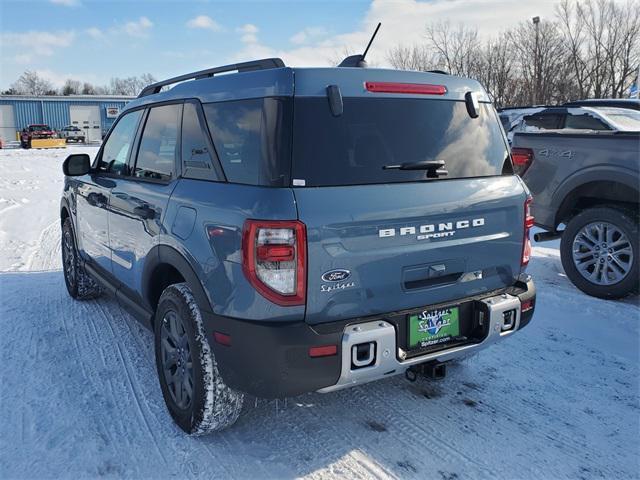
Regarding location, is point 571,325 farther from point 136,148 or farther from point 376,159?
point 136,148

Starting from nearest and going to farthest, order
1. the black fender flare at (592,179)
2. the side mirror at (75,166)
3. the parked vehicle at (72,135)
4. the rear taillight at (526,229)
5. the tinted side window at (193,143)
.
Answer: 1. the tinted side window at (193,143)
2. the rear taillight at (526,229)
3. the side mirror at (75,166)
4. the black fender flare at (592,179)
5. the parked vehicle at (72,135)

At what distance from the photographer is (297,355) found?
2395mm

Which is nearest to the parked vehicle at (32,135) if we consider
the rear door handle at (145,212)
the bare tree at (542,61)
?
the bare tree at (542,61)

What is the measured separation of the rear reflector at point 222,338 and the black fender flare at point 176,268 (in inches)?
4.9

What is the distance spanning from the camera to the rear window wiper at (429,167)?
2678 millimetres

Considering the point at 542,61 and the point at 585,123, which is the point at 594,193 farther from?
the point at 542,61

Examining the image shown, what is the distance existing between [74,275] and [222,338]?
10.6 feet

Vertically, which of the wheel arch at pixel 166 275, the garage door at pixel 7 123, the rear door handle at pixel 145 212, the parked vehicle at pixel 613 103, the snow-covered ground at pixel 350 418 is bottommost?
the snow-covered ground at pixel 350 418

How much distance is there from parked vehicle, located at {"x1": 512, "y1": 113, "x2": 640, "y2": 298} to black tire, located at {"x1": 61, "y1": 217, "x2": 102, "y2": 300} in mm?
4783

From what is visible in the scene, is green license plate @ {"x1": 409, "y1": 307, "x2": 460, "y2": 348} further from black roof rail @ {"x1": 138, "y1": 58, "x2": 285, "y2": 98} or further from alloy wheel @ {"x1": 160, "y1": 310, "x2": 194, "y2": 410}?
black roof rail @ {"x1": 138, "y1": 58, "x2": 285, "y2": 98}

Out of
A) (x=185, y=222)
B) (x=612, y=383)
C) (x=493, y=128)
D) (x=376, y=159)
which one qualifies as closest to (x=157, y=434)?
(x=185, y=222)

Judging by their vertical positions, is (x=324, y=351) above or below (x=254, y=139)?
below

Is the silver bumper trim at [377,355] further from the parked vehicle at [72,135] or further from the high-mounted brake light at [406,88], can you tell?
the parked vehicle at [72,135]

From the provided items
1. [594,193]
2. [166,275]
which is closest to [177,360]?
[166,275]
